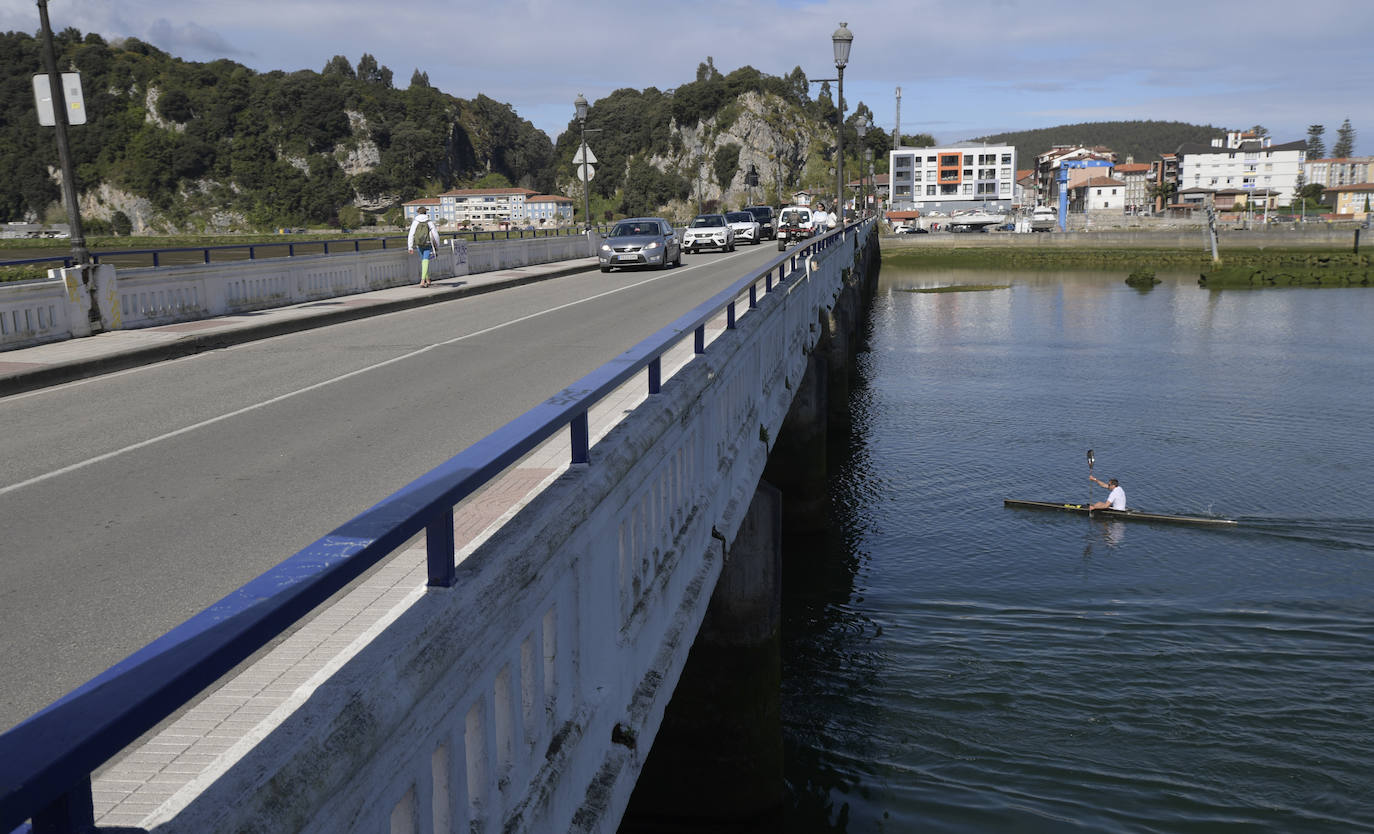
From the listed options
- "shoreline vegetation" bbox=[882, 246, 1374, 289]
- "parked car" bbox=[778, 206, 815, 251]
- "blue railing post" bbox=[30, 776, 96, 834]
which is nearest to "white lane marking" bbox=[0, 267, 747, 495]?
"blue railing post" bbox=[30, 776, 96, 834]

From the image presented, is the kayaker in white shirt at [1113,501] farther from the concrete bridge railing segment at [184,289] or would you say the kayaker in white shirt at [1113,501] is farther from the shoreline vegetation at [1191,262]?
the shoreline vegetation at [1191,262]

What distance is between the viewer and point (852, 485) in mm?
23031

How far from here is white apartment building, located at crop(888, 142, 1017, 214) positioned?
592 feet

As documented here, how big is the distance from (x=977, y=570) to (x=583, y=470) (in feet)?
47.7

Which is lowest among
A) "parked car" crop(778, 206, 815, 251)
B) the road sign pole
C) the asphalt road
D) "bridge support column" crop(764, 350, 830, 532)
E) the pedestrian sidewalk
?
"bridge support column" crop(764, 350, 830, 532)

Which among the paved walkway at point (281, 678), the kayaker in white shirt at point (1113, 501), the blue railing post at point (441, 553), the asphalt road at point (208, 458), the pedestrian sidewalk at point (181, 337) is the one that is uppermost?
the blue railing post at point (441, 553)

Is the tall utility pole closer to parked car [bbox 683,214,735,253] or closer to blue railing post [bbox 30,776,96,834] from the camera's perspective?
blue railing post [bbox 30,776,96,834]

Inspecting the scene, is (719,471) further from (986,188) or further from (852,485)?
(986,188)

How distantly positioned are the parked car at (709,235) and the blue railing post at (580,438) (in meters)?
43.0

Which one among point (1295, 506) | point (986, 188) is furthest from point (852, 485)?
point (986, 188)

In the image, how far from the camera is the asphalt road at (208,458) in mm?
5738

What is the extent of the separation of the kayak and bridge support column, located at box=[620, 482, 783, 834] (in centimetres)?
1318

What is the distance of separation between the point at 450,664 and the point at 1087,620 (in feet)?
47.3

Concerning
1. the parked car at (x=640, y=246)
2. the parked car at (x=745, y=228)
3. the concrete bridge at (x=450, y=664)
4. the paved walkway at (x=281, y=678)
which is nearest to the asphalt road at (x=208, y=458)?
the paved walkway at (x=281, y=678)
